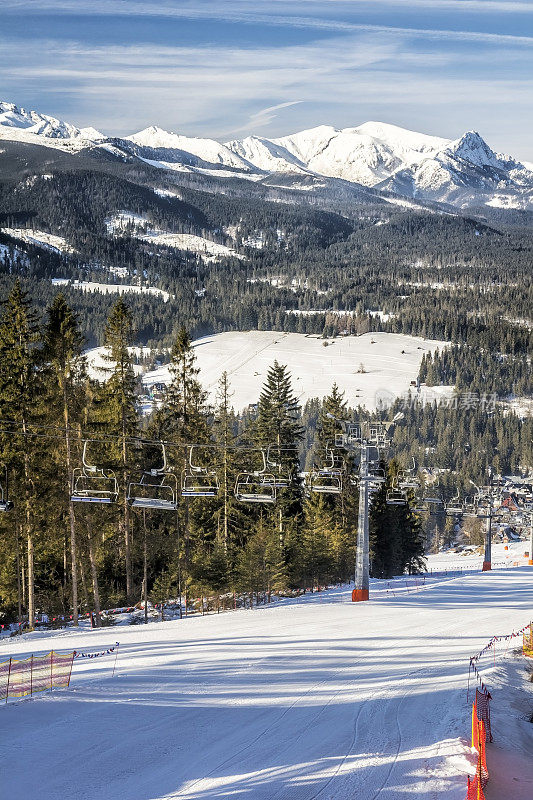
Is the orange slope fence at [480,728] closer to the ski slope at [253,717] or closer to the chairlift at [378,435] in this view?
the ski slope at [253,717]

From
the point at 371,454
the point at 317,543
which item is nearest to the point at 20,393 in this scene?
the point at 371,454

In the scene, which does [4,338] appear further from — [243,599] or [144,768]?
[144,768]

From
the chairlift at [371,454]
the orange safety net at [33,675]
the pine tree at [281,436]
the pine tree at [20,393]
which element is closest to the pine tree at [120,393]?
the pine tree at [20,393]

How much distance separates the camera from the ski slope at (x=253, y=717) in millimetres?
15219

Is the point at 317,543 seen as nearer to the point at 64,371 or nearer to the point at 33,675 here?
the point at 64,371

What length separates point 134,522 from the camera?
45.9m

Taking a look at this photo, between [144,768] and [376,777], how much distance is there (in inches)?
172

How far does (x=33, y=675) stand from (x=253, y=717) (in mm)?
6101

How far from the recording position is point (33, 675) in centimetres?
2111

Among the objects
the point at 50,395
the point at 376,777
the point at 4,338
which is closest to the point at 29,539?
the point at 50,395

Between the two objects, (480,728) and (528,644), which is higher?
(480,728)

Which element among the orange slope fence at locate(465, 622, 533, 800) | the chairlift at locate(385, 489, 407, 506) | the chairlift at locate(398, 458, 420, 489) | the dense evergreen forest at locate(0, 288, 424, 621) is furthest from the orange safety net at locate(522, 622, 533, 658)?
the chairlift at locate(398, 458, 420, 489)

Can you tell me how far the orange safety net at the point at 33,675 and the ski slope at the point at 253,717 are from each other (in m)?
0.51

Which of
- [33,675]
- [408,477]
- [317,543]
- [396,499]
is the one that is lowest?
[33,675]
